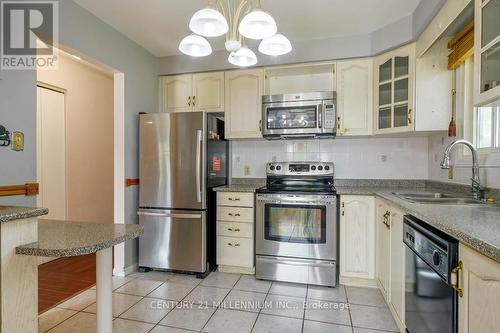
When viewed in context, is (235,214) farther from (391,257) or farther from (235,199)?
(391,257)

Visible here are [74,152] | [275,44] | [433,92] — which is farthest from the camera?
[74,152]

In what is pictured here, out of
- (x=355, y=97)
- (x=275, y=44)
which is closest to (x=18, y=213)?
(x=275, y=44)

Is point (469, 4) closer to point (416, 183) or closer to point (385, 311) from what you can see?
point (416, 183)

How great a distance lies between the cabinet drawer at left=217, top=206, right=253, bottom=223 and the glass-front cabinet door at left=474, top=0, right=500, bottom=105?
2.04 meters

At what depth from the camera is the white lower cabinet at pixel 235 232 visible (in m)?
2.87

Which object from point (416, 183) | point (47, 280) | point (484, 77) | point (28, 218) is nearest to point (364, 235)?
point (416, 183)

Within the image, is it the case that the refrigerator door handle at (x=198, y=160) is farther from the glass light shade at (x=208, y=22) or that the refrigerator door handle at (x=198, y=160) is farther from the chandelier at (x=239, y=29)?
the glass light shade at (x=208, y=22)

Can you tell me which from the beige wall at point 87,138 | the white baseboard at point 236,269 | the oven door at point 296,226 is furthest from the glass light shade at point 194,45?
the beige wall at point 87,138

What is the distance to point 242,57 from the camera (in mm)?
1925

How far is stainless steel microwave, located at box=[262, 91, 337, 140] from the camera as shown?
2.82 metres

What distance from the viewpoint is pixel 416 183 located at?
9.69ft

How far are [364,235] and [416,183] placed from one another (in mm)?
919

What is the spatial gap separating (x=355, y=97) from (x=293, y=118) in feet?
2.19

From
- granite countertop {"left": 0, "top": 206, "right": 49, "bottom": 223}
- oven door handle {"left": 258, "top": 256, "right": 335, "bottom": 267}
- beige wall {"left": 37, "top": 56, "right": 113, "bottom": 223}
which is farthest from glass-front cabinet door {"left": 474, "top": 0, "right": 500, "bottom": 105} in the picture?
beige wall {"left": 37, "top": 56, "right": 113, "bottom": 223}
